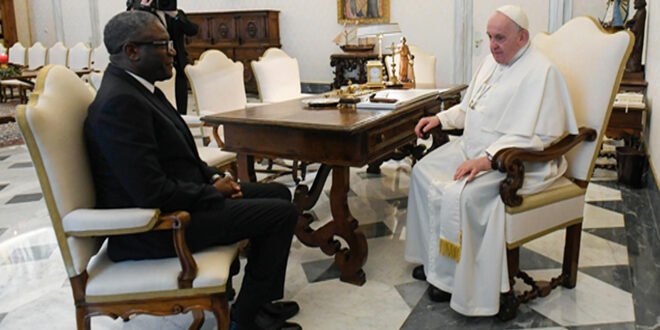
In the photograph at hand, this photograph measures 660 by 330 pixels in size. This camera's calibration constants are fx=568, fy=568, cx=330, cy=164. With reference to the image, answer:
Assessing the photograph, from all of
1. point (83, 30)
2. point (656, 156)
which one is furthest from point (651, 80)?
point (83, 30)

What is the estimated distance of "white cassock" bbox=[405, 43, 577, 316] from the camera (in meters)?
2.32

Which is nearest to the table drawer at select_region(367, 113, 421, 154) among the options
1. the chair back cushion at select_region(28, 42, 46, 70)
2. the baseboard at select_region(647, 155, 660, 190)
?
the baseboard at select_region(647, 155, 660, 190)

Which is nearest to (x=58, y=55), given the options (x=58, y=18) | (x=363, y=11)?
(x=58, y=18)

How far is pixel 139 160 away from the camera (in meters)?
1.80

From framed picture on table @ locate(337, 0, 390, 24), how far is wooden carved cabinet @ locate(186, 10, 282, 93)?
1.24 meters

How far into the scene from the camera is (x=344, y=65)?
330 inches

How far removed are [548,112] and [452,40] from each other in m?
5.83

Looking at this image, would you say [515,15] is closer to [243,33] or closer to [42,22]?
[243,33]

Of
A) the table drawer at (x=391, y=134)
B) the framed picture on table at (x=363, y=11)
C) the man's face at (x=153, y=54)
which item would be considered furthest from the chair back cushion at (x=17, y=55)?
the man's face at (x=153, y=54)

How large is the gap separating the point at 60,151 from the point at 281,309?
1.11 metres

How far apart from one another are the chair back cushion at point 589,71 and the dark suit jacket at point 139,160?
5.45ft

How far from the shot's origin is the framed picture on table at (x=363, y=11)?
27.8 feet

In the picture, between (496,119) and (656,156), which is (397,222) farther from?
(656,156)

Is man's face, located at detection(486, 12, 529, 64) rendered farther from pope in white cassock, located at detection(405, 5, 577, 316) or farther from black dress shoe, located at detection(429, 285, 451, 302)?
black dress shoe, located at detection(429, 285, 451, 302)
